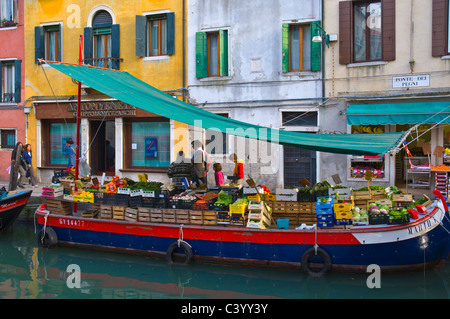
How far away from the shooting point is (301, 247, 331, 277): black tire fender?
8281 mm

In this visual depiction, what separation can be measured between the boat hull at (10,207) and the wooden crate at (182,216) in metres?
4.96

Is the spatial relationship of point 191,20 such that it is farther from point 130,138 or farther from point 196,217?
point 196,217

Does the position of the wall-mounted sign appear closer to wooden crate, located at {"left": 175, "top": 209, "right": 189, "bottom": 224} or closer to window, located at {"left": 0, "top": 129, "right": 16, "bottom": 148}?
window, located at {"left": 0, "top": 129, "right": 16, "bottom": 148}

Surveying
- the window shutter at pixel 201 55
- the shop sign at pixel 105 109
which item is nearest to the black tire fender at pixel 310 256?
the window shutter at pixel 201 55

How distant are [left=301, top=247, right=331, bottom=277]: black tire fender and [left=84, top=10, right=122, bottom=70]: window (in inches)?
461

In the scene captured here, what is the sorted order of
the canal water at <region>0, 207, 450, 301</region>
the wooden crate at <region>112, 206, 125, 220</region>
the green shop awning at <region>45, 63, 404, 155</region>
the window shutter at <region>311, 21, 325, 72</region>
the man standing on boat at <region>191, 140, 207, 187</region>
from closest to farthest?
1. the canal water at <region>0, 207, 450, 301</region>
2. the green shop awning at <region>45, 63, 404, 155</region>
3. the wooden crate at <region>112, 206, 125, 220</region>
4. the man standing on boat at <region>191, 140, 207, 187</region>
5. the window shutter at <region>311, 21, 325, 72</region>

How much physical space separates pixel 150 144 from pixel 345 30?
26.0 ft

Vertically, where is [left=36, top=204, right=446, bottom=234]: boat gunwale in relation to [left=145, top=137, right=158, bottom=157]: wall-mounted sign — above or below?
below

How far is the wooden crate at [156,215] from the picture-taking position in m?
9.55

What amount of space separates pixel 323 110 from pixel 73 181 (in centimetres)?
788

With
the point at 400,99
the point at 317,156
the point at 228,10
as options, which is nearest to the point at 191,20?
the point at 228,10

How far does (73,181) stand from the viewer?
440 inches

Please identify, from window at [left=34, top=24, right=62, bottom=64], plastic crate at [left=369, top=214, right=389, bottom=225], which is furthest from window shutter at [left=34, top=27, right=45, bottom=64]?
plastic crate at [left=369, top=214, right=389, bottom=225]

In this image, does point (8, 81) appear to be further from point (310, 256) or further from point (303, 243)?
point (310, 256)
